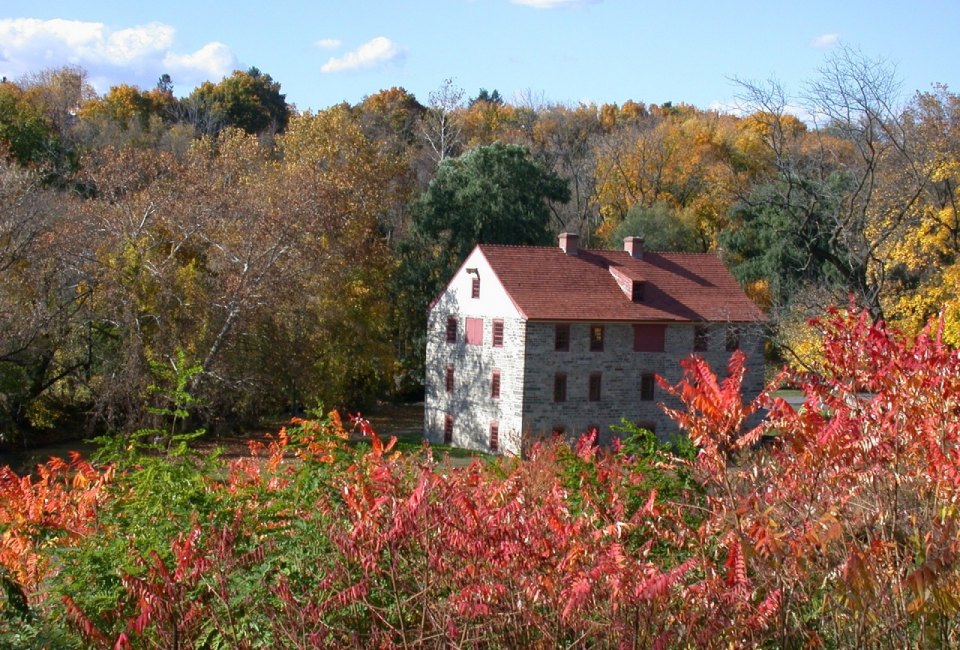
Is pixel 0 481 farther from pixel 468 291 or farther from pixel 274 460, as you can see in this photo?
pixel 468 291

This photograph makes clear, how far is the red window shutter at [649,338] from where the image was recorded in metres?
40.9

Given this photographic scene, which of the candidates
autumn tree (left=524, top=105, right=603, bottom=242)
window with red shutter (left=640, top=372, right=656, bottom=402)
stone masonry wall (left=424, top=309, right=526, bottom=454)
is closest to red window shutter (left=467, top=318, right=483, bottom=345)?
stone masonry wall (left=424, top=309, right=526, bottom=454)

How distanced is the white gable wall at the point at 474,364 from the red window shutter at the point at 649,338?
15.7 ft

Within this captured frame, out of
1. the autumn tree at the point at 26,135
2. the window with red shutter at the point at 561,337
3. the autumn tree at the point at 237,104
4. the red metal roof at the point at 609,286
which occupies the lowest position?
the window with red shutter at the point at 561,337

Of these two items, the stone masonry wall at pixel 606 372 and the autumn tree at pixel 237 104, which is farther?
the autumn tree at pixel 237 104

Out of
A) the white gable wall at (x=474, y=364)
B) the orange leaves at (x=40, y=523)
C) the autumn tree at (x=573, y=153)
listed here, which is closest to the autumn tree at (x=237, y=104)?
the autumn tree at (x=573, y=153)

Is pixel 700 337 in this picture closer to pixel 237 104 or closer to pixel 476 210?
pixel 476 210

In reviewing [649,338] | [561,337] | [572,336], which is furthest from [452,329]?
[649,338]

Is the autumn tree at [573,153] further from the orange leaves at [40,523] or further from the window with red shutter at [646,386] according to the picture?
the orange leaves at [40,523]

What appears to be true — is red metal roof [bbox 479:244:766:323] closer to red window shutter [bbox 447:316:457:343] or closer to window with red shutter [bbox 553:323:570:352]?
window with red shutter [bbox 553:323:570:352]

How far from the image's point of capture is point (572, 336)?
39.9 metres

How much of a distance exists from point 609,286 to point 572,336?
295cm

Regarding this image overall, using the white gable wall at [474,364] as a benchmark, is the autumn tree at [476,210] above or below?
above

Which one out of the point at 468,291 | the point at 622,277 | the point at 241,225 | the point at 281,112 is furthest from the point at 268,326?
the point at 281,112
